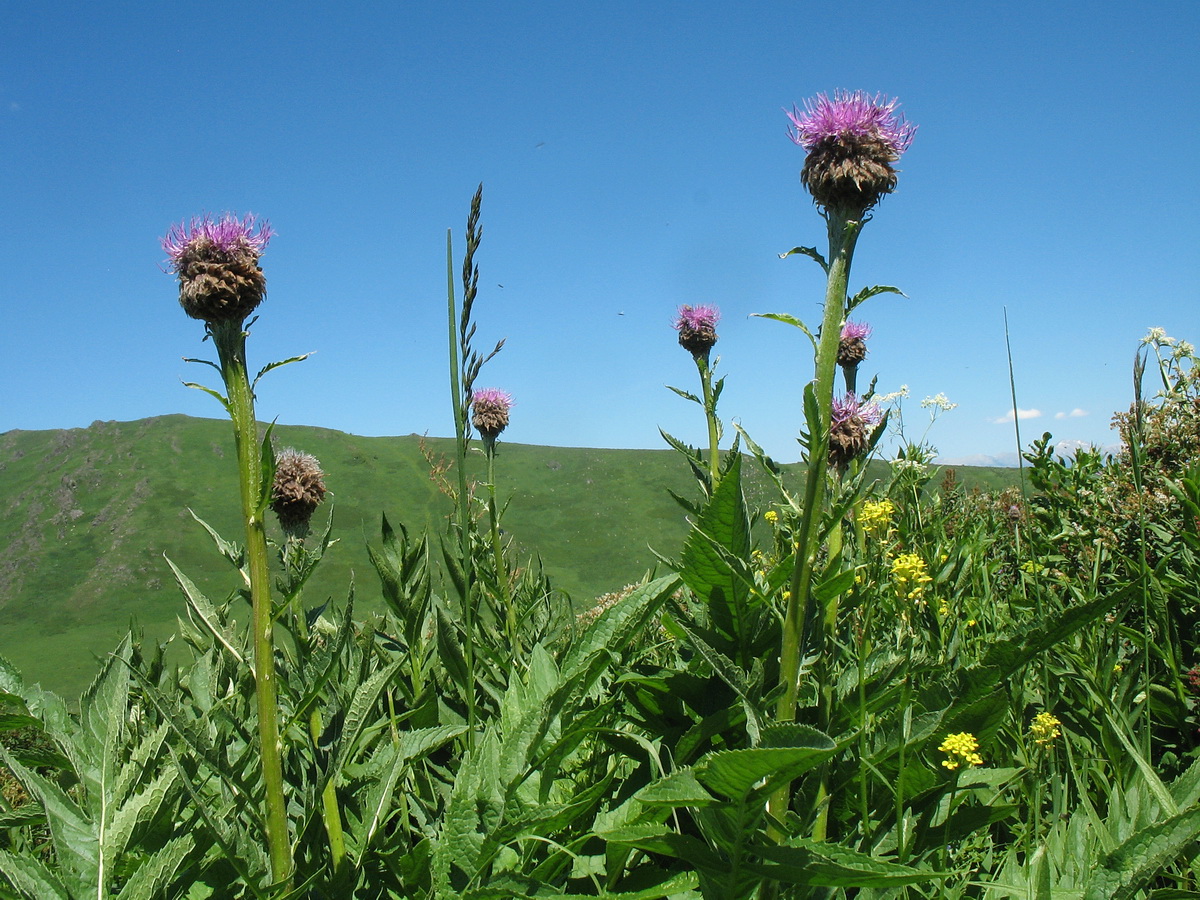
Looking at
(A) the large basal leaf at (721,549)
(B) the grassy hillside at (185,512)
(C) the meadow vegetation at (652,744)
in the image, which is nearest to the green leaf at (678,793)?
(C) the meadow vegetation at (652,744)

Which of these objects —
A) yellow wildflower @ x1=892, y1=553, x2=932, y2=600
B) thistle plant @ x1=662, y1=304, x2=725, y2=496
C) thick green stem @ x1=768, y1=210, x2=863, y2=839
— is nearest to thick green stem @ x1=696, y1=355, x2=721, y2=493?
thistle plant @ x1=662, y1=304, x2=725, y2=496

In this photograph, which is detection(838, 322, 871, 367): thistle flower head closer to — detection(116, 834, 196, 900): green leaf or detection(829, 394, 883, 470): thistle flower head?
detection(829, 394, 883, 470): thistle flower head

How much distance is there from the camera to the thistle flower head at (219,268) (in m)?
1.85

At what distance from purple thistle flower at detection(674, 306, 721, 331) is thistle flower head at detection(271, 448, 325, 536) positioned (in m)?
2.91

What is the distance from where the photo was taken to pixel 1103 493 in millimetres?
4281

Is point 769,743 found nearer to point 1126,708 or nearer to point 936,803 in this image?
point 936,803

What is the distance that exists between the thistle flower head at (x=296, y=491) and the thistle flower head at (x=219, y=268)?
73.5 inches

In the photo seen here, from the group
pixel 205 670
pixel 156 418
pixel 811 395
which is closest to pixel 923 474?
pixel 811 395

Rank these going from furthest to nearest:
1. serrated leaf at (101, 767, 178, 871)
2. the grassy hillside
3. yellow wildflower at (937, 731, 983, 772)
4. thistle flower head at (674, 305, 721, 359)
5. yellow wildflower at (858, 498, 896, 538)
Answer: the grassy hillside < thistle flower head at (674, 305, 721, 359) < yellow wildflower at (858, 498, 896, 538) < yellow wildflower at (937, 731, 983, 772) < serrated leaf at (101, 767, 178, 871)

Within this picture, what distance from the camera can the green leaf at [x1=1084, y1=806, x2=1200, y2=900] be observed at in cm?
132

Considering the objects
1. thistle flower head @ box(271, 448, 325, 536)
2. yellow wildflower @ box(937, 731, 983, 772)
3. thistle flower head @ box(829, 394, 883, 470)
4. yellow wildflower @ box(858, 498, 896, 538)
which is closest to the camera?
yellow wildflower @ box(937, 731, 983, 772)

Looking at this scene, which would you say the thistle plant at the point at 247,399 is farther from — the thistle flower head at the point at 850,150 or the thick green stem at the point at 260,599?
the thistle flower head at the point at 850,150

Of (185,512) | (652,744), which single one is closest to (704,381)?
(652,744)

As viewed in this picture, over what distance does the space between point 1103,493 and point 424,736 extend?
422cm
